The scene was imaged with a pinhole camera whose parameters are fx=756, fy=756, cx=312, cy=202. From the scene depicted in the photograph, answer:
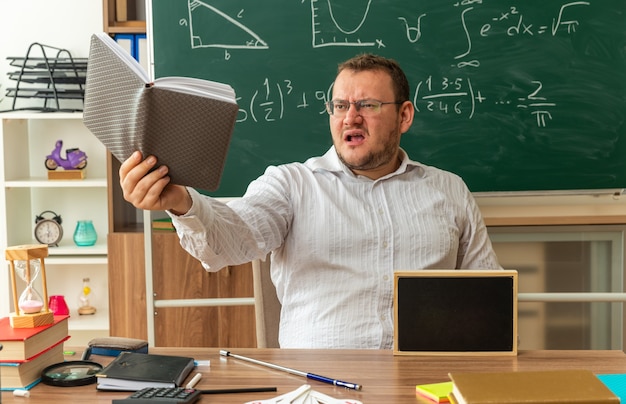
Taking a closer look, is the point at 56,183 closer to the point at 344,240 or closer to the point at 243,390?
the point at 344,240

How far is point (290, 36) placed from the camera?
2908 mm

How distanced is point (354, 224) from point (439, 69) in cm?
113

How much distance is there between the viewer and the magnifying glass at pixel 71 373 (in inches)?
52.3

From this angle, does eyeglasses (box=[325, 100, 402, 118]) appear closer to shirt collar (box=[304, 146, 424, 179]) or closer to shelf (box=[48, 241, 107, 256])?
shirt collar (box=[304, 146, 424, 179])

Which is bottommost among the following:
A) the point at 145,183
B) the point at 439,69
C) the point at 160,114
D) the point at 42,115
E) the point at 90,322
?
the point at 90,322

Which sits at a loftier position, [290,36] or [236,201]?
[290,36]

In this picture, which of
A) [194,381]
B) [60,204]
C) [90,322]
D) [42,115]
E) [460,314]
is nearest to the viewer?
[194,381]

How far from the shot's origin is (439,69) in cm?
292

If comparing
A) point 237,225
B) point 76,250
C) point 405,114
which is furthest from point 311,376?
point 76,250

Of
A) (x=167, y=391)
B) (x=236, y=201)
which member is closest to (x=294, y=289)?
(x=236, y=201)

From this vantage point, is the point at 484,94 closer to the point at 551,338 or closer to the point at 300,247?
the point at 551,338

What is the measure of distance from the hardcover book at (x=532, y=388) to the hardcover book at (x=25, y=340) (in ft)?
2.39

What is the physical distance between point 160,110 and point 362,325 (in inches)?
33.8

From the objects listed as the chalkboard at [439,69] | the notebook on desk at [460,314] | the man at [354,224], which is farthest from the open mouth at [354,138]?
the chalkboard at [439,69]
